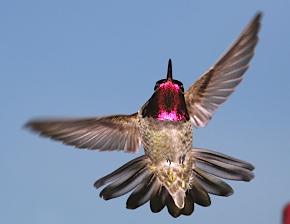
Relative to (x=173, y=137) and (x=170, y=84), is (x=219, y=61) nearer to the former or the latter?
(x=170, y=84)

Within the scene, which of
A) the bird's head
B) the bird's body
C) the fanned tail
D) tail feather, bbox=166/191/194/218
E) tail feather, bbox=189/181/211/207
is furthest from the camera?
tail feather, bbox=189/181/211/207

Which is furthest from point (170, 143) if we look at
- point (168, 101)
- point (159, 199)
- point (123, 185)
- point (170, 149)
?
point (123, 185)

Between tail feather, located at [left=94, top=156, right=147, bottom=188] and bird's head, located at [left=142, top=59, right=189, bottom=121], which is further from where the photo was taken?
tail feather, located at [left=94, top=156, right=147, bottom=188]

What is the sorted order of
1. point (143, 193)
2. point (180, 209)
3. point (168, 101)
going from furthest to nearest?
point (143, 193) → point (180, 209) → point (168, 101)

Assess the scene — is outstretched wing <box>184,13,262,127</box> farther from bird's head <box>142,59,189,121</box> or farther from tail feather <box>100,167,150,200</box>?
tail feather <box>100,167,150,200</box>

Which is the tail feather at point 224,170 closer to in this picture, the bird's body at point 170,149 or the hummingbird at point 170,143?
the hummingbird at point 170,143

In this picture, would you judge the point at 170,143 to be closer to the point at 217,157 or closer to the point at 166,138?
the point at 166,138

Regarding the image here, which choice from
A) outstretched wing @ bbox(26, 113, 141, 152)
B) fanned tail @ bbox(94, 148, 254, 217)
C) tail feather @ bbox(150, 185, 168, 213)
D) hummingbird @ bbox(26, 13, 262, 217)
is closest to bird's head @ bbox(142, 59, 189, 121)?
hummingbird @ bbox(26, 13, 262, 217)
